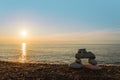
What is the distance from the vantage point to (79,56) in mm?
23406

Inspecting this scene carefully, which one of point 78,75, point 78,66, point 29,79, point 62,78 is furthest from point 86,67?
point 29,79

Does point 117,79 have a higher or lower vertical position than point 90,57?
lower

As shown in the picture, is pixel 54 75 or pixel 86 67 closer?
pixel 54 75

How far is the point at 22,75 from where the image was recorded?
19.8m

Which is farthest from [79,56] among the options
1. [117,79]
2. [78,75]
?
[117,79]

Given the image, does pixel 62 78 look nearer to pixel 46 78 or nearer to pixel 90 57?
pixel 46 78

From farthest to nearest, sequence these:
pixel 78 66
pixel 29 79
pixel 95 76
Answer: pixel 78 66
pixel 95 76
pixel 29 79

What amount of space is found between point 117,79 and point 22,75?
281 inches

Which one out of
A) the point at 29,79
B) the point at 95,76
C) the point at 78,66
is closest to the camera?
the point at 29,79

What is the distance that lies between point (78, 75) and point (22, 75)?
170 inches

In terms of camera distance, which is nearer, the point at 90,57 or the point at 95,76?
the point at 95,76

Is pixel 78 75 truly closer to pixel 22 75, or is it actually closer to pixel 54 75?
pixel 54 75

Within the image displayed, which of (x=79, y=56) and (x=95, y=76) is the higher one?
(x=79, y=56)

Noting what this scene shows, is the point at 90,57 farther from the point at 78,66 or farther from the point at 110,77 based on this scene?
the point at 110,77
